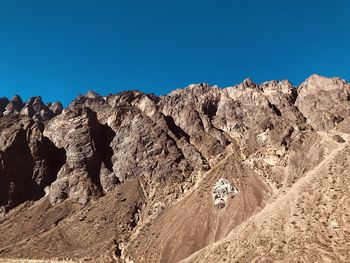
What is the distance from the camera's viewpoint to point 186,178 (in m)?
119

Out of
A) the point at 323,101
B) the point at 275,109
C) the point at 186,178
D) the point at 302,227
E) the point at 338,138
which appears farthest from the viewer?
the point at 275,109

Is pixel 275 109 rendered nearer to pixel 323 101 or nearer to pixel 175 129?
pixel 323 101

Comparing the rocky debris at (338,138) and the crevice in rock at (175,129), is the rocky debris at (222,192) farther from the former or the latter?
the crevice in rock at (175,129)

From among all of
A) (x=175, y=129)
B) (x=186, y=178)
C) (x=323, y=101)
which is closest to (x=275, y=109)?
(x=323, y=101)

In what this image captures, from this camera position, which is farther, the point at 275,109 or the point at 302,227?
the point at 275,109

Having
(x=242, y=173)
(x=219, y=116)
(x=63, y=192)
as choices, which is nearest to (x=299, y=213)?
(x=242, y=173)

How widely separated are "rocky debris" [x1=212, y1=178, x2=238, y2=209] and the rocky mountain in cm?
32

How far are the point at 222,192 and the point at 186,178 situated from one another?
21.7 m

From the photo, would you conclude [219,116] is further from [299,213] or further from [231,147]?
[299,213]

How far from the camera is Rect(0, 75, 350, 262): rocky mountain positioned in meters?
75.4

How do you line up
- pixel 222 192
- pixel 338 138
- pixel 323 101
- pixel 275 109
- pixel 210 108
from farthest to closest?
pixel 210 108
pixel 275 109
pixel 323 101
pixel 338 138
pixel 222 192

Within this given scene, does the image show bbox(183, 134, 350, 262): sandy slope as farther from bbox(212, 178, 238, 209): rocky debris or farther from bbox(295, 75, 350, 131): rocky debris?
bbox(295, 75, 350, 131): rocky debris

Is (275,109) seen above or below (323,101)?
above

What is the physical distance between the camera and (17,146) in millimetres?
142750
